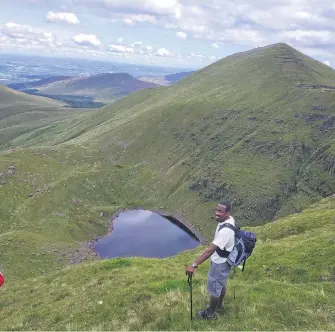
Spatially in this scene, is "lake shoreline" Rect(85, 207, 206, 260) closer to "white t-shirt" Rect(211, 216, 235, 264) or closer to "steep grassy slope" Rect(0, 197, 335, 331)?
"steep grassy slope" Rect(0, 197, 335, 331)

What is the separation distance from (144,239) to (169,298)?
10666cm

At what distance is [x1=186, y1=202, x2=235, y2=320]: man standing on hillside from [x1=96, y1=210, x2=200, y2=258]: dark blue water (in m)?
95.6

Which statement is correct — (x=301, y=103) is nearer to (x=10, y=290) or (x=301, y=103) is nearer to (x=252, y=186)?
(x=252, y=186)

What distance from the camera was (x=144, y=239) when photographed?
12231 centimetres

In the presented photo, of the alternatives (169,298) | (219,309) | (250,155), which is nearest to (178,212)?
(250,155)

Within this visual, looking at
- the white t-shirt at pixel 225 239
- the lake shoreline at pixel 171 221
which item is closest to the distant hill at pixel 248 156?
the lake shoreline at pixel 171 221

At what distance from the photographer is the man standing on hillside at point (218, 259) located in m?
14.2

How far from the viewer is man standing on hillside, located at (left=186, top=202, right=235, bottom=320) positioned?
14250 millimetres

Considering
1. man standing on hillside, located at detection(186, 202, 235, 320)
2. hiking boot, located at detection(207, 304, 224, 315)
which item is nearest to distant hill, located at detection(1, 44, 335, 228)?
hiking boot, located at detection(207, 304, 224, 315)

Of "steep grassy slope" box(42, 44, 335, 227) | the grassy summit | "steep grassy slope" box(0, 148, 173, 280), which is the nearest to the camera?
the grassy summit

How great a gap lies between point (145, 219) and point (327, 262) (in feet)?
393

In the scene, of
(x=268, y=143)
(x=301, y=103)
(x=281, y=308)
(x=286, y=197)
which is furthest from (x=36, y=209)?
(x=301, y=103)

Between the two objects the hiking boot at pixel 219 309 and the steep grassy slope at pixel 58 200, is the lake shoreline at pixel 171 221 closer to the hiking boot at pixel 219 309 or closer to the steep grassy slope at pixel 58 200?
the steep grassy slope at pixel 58 200

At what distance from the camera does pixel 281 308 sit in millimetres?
15320
